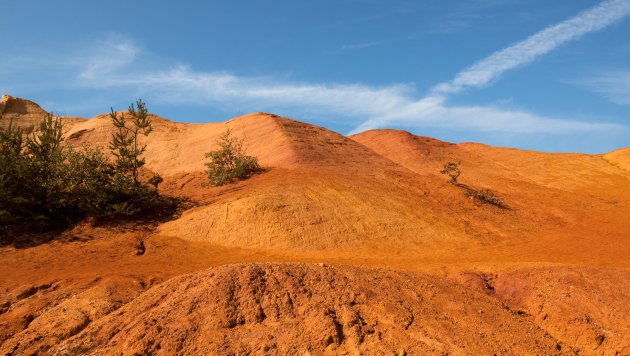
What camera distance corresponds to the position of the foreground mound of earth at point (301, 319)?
6.24 meters

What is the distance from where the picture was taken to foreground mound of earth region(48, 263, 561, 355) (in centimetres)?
624

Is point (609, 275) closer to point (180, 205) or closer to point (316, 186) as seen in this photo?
point (316, 186)

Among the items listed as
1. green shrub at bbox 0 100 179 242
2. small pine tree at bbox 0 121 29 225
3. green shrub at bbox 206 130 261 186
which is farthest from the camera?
green shrub at bbox 206 130 261 186

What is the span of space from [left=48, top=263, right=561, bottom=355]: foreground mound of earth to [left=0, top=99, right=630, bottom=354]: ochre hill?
0.03 m

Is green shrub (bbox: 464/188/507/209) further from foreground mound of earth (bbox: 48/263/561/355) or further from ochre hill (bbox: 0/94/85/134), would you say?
ochre hill (bbox: 0/94/85/134)

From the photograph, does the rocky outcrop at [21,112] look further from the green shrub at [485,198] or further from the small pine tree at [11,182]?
the green shrub at [485,198]

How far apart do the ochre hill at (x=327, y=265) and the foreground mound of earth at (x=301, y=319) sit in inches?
1.0

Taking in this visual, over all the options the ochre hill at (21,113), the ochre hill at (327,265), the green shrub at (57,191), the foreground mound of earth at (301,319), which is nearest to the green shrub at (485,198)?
the ochre hill at (327,265)

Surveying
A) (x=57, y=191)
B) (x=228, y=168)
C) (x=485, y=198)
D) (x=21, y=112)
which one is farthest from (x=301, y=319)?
(x=21, y=112)

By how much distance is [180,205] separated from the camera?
16.3 metres

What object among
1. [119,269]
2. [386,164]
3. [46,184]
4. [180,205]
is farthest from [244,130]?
[119,269]

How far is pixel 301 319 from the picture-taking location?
670 cm

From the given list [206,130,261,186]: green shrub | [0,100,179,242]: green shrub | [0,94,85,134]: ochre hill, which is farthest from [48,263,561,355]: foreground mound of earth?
[0,94,85,134]: ochre hill

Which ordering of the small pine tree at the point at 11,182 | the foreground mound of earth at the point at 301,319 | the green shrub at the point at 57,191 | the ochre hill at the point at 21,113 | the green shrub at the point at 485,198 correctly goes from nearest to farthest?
1. the foreground mound of earth at the point at 301,319
2. the small pine tree at the point at 11,182
3. the green shrub at the point at 57,191
4. the green shrub at the point at 485,198
5. the ochre hill at the point at 21,113
